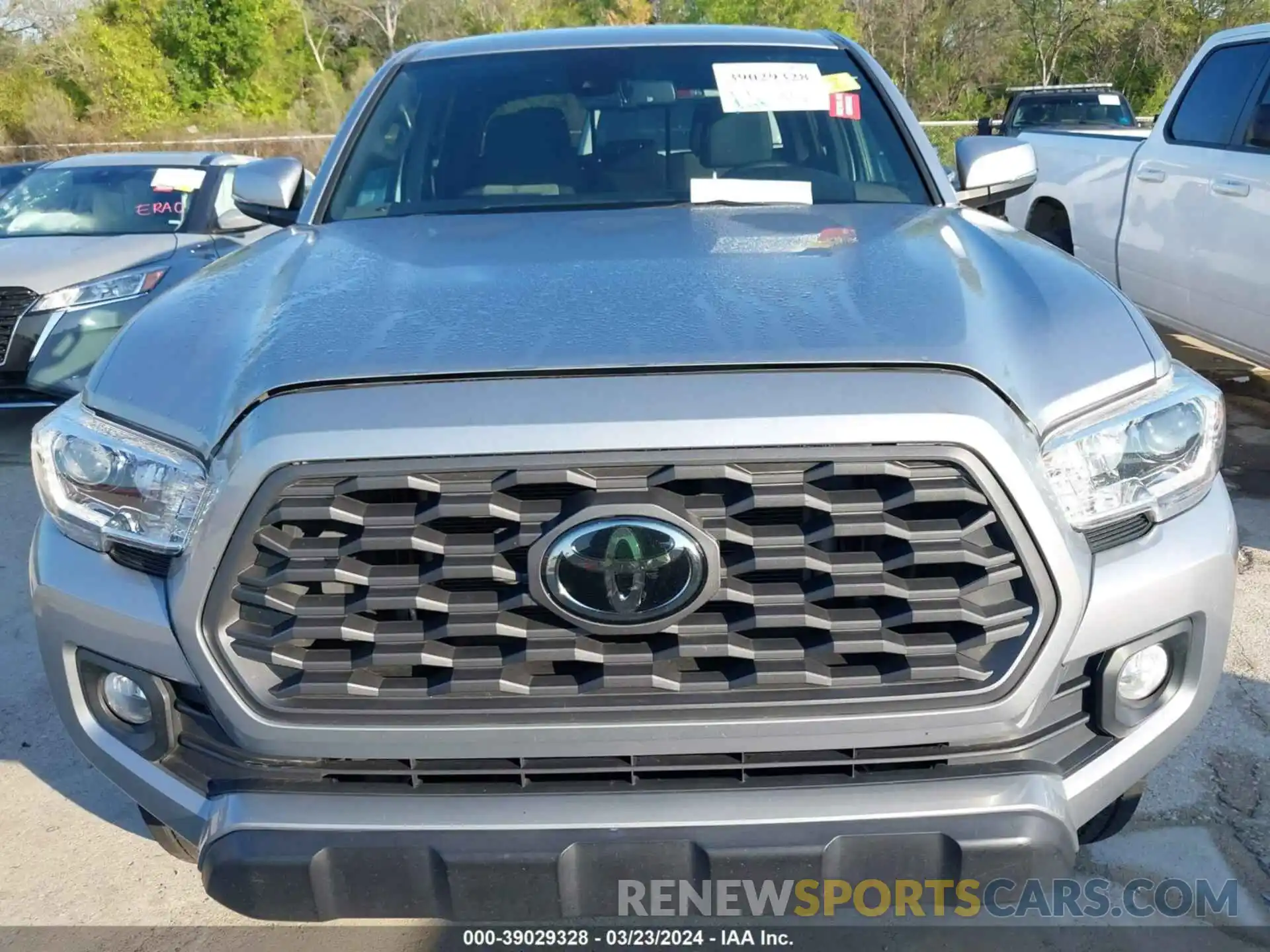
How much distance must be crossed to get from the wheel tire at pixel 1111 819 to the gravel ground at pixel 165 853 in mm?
262

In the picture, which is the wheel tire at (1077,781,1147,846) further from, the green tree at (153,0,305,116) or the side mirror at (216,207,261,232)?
the green tree at (153,0,305,116)

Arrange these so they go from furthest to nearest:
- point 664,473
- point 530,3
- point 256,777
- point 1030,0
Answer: point 530,3 < point 1030,0 < point 256,777 < point 664,473

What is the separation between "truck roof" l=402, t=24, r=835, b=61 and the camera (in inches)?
134

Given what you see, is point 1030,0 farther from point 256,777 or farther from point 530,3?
point 256,777

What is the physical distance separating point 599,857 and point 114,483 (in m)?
1.03

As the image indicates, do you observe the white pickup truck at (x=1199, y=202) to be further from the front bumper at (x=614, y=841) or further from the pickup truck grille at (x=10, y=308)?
the pickup truck grille at (x=10, y=308)

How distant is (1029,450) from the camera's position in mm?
1739

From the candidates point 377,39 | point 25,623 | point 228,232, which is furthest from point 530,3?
point 25,623

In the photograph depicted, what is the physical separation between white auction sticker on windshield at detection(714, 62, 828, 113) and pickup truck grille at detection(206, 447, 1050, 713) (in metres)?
1.76

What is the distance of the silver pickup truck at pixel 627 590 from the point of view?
1681 millimetres

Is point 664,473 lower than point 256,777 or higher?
higher

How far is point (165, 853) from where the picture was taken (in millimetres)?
2717

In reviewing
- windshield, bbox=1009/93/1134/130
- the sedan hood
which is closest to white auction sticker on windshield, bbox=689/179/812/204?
the sedan hood

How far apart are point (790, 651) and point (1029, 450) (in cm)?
49
